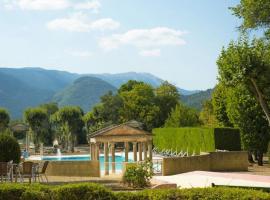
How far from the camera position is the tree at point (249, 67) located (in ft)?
82.1

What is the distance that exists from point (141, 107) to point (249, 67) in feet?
155

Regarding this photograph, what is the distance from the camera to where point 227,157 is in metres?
29.5

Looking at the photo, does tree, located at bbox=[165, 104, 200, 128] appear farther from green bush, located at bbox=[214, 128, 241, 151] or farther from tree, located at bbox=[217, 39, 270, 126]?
tree, located at bbox=[217, 39, 270, 126]

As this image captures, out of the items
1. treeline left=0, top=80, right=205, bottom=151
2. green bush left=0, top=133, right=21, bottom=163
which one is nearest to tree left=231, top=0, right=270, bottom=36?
green bush left=0, top=133, right=21, bottom=163

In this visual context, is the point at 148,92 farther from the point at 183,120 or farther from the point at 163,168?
the point at 163,168

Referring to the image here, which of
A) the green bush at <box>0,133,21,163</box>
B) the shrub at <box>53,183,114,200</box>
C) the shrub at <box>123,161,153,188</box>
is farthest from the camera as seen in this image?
the green bush at <box>0,133,21,163</box>

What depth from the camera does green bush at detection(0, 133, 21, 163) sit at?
2294 cm

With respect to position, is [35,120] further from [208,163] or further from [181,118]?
[208,163]

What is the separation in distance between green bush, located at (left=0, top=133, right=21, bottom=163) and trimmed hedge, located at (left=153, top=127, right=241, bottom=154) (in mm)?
14531

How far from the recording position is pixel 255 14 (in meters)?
25.1

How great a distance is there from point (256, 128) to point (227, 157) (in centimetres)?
682

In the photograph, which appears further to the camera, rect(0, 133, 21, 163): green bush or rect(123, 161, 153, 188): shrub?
rect(0, 133, 21, 163): green bush

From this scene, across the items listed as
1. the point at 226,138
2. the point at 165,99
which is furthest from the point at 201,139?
the point at 165,99

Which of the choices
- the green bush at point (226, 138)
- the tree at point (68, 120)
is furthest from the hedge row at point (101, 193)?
the tree at point (68, 120)
